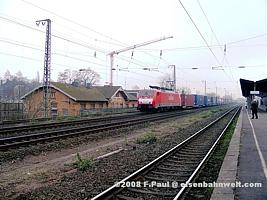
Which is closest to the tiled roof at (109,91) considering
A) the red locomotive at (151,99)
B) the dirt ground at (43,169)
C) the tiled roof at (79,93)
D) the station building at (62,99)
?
the tiled roof at (79,93)

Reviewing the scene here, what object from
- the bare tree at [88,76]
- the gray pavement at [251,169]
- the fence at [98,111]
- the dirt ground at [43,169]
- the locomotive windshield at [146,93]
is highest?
the bare tree at [88,76]

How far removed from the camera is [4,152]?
1238cm

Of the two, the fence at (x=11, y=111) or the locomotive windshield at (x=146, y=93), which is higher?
the locomotive windshield at (x=146, y=93)

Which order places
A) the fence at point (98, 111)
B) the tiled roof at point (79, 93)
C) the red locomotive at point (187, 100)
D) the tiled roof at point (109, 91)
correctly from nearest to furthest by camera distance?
the fence at point (98, 111) → the tiled roof at point (79, 93) → the red locomotive at point (187, 100) → the tiled roof at point (109, 91)

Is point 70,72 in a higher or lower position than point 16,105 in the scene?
higher

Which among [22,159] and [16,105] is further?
[16,105]

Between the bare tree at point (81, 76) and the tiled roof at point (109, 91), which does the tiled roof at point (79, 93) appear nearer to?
the tiled roof at point (109, 91)

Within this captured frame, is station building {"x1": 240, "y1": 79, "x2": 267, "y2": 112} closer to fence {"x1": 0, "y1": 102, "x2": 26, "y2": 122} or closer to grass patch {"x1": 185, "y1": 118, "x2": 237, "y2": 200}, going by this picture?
fence {"x1": 0, "y1": 102, "x2": 26, "y2": 122}

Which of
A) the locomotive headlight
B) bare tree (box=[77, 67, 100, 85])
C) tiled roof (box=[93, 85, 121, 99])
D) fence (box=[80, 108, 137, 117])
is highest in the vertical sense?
bare tree (box=[77, 67, 100, 85])

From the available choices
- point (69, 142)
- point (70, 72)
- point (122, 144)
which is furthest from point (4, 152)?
point (70, 72)

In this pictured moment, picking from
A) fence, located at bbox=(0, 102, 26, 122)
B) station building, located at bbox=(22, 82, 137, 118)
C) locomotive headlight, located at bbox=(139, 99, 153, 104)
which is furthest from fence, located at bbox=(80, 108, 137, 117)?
fence, located at bbox=(0, 102, 26, 122)

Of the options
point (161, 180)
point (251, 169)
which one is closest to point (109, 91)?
point (251, 169)

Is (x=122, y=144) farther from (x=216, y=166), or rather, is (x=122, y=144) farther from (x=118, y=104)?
(x=118, y=104)

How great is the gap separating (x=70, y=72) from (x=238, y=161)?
101 metres
